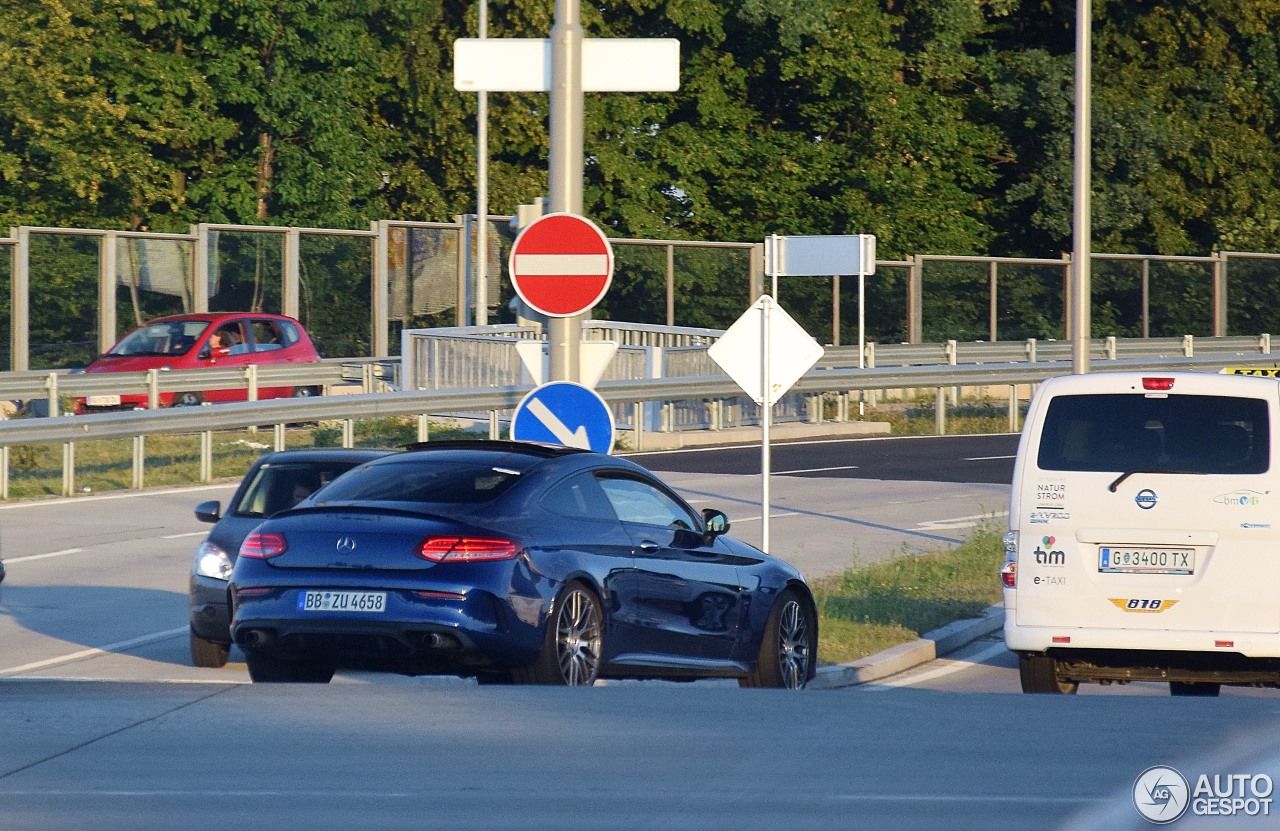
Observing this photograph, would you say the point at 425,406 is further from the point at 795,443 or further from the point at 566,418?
the point at 566,418

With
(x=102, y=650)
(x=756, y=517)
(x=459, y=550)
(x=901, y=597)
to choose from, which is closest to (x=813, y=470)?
(x=756, y=517)

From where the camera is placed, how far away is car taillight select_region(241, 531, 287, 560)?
1001cm

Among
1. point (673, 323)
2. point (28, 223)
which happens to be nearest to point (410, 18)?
point (28, 223)

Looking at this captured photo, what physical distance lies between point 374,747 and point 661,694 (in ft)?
6.17

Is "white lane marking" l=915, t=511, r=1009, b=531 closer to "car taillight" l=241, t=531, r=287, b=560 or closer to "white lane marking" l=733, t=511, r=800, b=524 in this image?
"white lane marking" l=733, t=511, r=800, b=524

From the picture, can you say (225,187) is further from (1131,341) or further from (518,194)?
(1131,341)

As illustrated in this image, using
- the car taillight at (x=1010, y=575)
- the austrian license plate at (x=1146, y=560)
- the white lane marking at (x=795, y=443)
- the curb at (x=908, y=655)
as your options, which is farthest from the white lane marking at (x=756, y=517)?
the austrian license plate at (x=1146, y=560)

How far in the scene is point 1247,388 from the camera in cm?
1049

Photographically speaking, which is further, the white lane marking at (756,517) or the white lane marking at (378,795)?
the white lane marking at (756,517)

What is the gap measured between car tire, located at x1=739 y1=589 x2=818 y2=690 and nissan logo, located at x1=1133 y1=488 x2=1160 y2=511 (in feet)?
7.30

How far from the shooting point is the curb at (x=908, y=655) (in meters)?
12.2

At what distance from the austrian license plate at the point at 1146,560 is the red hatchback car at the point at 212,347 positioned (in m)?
18.7

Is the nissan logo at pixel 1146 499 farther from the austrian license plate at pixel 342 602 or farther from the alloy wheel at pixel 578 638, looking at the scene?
the austrian license plate at pixel 342 602

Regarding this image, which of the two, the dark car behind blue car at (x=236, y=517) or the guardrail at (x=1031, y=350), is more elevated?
the guardrail at (x=1031, y=350)
